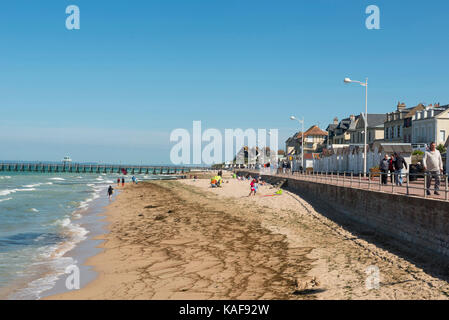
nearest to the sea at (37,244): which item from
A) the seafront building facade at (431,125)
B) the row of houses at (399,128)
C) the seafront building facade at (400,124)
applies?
the row of houses at (399,128)

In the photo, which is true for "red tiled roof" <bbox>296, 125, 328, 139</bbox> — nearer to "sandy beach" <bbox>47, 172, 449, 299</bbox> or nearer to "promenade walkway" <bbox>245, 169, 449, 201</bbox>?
"promenade walkway" <bbox>245, 169, 449, 201</bbox>

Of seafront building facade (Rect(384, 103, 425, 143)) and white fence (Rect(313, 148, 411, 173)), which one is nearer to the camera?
white fence (Rect(313, 148, 411, 173))

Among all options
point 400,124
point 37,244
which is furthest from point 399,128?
point 37,244

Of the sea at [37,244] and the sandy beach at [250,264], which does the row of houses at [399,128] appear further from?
the sea at [37,244]

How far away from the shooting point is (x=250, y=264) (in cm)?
1144

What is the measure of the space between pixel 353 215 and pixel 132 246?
9.14m

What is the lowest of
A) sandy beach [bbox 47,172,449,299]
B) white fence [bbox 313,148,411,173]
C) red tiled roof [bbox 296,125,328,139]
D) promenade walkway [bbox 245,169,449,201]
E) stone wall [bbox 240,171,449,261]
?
sandy beach [bbox 47,172,449,299]

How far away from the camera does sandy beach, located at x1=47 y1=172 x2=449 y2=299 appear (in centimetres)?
885

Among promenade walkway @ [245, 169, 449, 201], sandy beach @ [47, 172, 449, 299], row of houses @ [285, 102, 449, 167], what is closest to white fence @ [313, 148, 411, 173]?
row of houses @ [285, 102, 449, 167]

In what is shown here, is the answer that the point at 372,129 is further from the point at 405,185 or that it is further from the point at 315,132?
the point at 405,185

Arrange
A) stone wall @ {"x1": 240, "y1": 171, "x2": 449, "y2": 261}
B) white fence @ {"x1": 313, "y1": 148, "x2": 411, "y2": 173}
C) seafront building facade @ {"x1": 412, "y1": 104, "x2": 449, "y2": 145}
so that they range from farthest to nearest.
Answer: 1. seafront building facade @ {"x1": 412, "y1": 104, "x2": 449, "y2": 145}
2. white fence @ {"x1": 313, "y1": 148, "x2": 411, "y2": 173}
3. stone wall @ {"x1": 240, "y1": 171, "x2": 449, "y2": 261}

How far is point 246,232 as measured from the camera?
53.6 ft

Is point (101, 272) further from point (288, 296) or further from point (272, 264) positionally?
point (288, 296)

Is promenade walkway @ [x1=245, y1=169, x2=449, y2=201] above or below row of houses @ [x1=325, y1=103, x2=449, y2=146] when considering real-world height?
below
